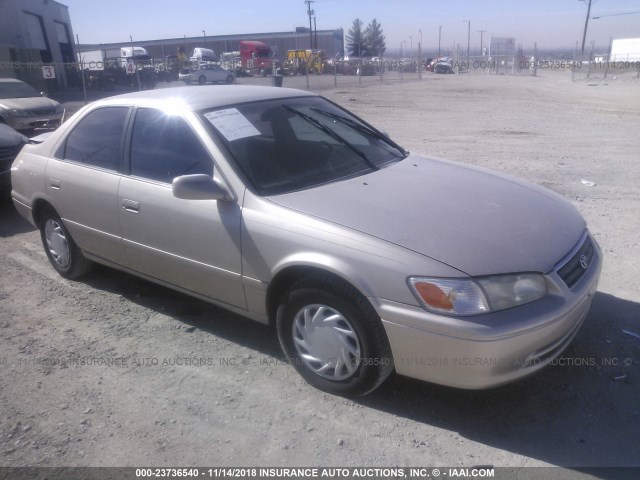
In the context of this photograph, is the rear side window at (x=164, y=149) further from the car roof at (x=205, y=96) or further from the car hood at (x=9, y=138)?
the car hood at (x=9, y=138)

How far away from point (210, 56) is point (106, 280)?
51345mm

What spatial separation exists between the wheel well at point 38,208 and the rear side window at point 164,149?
1345 millimetres

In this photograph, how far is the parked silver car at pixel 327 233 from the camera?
270 cm

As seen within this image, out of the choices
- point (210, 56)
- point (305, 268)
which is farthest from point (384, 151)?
point (210, 56)

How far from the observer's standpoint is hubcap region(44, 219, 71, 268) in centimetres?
484

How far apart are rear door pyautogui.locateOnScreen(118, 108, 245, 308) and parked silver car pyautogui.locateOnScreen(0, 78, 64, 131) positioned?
12.6m

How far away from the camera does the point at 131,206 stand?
3.91m

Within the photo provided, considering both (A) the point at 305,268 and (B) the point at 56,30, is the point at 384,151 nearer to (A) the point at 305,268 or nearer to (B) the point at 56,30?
(A) the point at 305,268

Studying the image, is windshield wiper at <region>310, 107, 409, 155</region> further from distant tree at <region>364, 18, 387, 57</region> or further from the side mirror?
distant tree at <region>364, 18, 387, 57</region>

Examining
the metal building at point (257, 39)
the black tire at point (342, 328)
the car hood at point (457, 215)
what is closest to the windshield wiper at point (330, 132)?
the car hood at point (457, 215)

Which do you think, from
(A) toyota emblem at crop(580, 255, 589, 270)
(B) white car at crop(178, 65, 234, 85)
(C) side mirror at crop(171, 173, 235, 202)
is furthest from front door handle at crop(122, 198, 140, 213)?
(B) white car at crop(178, 65, 234, 85)

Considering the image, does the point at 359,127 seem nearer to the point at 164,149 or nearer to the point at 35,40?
the point at 164,149

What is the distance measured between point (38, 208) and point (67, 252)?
509mm

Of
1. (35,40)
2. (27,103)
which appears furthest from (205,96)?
(35,40)
